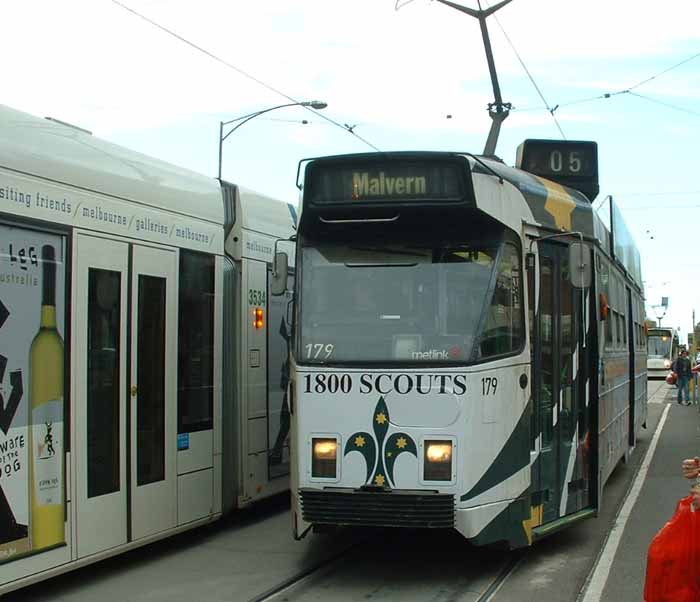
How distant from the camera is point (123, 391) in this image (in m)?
7.80

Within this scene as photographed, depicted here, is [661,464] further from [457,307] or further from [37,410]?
[37,410]

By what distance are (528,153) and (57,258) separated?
5720 mm

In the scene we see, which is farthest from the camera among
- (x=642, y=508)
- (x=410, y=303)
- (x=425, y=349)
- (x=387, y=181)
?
(x=642, y=508)

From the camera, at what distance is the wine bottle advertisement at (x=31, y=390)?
6.55 metres

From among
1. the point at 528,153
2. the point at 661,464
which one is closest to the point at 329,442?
the point at 528,153

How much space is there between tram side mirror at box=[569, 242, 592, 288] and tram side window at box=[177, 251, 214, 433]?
3293 mm

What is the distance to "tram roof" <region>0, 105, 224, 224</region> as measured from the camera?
6828 mm

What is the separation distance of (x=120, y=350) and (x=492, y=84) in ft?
43.5

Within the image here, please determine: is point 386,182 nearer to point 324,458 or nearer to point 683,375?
point 324,458

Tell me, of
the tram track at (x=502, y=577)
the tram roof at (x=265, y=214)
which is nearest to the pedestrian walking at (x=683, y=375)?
the tram roof at (x=265, y=214)

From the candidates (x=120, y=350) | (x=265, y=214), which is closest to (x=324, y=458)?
(x=120, y=350)

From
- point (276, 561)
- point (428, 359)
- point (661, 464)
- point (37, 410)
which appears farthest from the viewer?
point (661, 464)

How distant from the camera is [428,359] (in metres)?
7.32

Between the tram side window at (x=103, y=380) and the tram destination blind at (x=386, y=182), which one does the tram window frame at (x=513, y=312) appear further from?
the tram side window at (x=103, y=380)
